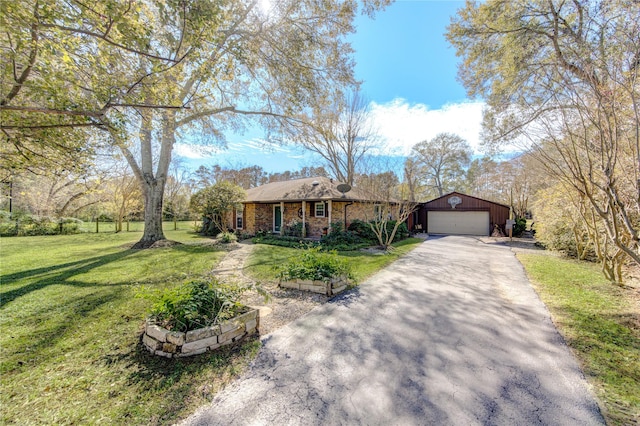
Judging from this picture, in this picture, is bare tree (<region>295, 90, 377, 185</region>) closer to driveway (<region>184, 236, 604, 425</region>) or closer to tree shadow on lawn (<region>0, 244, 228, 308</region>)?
tree shadow on lawn (<region>0, 244, 228, 308</region>)

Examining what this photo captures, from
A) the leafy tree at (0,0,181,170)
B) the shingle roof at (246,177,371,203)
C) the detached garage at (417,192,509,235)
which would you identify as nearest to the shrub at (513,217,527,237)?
the detached garage at (417,192,509,235)

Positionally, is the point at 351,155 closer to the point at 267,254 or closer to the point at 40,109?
the point at 267,254

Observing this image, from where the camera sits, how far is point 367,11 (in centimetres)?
753

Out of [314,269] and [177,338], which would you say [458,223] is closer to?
[314,269]

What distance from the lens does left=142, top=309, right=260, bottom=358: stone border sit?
9.33 feet

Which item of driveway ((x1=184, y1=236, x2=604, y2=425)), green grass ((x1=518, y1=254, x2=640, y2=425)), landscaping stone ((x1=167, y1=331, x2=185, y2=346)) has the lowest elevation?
driveway ((x1=184, y1=236, x2=604, y2=425))

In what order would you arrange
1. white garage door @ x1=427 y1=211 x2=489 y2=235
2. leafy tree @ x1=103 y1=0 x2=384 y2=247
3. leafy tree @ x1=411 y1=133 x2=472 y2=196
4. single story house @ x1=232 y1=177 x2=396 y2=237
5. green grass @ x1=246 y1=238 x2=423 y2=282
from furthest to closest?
leafy tree @ x1=411 y1=133 x2=472 y2=196 → white garage door @ x1=427 y1=211 x2=489 y2=235 → single story house @ x1=232 y1=177 x2=396 y2=237 → leafy tree @ x1=103 y1=0 x2=384 y2=247 → green grass @ x1=246 y1=238 x2=423 y2=282

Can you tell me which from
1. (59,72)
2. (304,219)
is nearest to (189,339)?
(59,72)

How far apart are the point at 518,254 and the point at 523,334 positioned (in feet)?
27.6

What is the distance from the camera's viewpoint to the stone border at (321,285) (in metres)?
5.07

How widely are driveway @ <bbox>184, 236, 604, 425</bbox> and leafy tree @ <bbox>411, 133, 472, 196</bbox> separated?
2728cm

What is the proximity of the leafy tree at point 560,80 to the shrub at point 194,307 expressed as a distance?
5.30 m

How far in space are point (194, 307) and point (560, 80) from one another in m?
7.66

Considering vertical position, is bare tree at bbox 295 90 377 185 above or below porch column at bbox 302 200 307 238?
above
